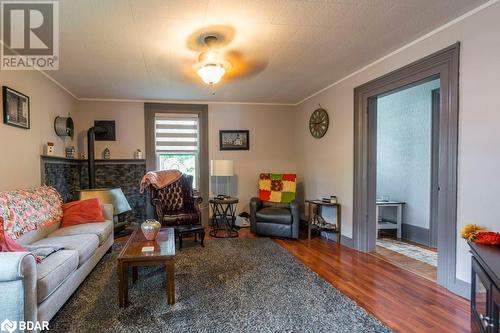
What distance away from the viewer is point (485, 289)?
1.63m

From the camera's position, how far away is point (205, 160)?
17.9ft

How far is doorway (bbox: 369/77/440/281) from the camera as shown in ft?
13.5

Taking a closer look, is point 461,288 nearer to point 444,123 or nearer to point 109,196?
point 444,123

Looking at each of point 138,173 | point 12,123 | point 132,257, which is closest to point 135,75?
point 12,123

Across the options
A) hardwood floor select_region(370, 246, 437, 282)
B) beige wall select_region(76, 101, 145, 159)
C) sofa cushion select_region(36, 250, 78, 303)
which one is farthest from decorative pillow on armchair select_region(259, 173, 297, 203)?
sofa cushion select_region(36, 250, 78, 303)

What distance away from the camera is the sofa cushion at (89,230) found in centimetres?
294

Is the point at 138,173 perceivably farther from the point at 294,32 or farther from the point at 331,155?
the point at 294,32

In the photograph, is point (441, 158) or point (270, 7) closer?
point (270, 7)

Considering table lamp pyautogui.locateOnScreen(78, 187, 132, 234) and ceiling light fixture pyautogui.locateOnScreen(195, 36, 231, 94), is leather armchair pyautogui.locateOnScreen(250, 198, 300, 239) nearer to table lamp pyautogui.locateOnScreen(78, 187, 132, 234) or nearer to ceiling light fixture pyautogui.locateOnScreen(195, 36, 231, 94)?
table lamp pyautogui.locateOnScreen(78, 187, 132, 234)

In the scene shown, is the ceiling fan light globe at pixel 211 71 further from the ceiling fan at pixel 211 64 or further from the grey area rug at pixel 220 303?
the grey area rug at pixel 220 303

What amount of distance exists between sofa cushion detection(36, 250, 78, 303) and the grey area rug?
0.32 metres

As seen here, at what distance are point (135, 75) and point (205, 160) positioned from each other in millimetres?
2083

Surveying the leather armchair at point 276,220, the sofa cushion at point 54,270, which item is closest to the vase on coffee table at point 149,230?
the sofa cushion at point 54,270

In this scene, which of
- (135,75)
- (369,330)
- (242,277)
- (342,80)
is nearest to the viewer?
(369,330)
